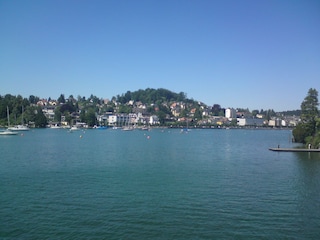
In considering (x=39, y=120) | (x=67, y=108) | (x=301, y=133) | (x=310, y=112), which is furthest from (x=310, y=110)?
(x=67, y=108)

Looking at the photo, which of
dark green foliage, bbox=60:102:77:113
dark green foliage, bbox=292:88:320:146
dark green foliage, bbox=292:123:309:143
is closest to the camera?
dark green foliage, bbox=292:88:320:146

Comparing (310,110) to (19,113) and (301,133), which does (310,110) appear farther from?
(19,113)

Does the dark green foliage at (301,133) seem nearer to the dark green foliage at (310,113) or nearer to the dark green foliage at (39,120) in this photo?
the dark green foliage at (310,113)

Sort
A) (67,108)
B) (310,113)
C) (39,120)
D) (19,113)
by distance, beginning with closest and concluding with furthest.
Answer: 1. (310,113)
2. (19,113)
3. (39,120)
4. (67,108)

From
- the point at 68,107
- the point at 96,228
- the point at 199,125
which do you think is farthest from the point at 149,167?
the point at 199,125

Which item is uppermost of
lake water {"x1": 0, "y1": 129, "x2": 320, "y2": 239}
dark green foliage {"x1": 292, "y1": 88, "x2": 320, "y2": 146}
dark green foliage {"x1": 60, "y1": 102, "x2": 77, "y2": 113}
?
dark green foliage {"x1": 60, "y1": 102, "x2": 77, "y2": 113}

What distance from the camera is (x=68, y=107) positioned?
156250 mm

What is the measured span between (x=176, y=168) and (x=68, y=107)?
136m

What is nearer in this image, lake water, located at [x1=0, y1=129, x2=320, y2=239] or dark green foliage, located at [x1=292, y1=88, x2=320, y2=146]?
lake water, located at [x1=0, y1=129, x2=320, y2=239]

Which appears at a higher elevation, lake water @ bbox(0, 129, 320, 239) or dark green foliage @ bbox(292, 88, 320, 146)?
dark green foliage @ bbox(292, 88, 320, 146)

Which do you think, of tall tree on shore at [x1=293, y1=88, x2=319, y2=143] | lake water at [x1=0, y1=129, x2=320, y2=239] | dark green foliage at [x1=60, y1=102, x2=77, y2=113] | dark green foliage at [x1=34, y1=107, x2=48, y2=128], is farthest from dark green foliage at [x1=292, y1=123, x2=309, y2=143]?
dark green foliage at [x1=60, y1=102, x2=77, y2=113]

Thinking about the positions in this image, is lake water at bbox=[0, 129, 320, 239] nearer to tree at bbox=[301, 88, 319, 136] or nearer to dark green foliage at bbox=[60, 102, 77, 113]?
tree at bbox=[301, 88, 319, 136]

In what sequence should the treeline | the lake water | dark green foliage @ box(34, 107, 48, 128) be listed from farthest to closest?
dark green foliage @ box(34, 107, 48, 128) < the treeline < the lake water

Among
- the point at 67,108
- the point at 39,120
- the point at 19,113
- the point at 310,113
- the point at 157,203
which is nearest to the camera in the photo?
the point at 157,203
